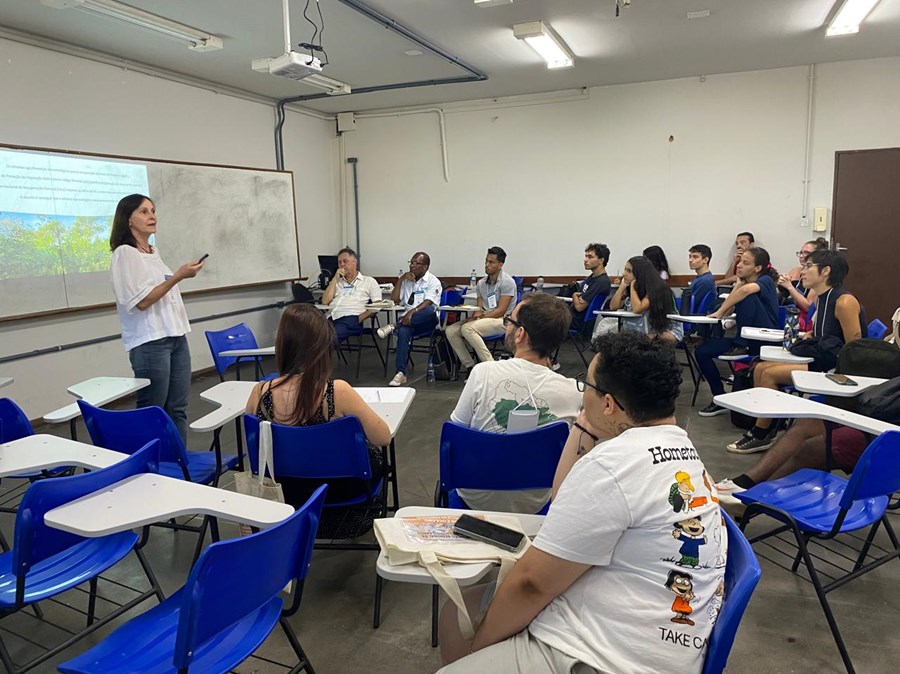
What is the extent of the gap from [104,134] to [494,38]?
333 centimetres

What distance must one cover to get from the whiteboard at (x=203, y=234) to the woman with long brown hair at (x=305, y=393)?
3387 millimetres

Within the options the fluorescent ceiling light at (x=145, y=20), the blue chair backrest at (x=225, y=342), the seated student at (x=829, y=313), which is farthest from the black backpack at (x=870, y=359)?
the fluorescent ceiling light at (x=145, y=20)

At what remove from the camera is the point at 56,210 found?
4.71m

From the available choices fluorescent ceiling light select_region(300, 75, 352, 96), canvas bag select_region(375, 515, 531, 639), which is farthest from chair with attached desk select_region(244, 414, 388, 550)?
fluorescent ceiling light select_region(300, 75, 352, 96)

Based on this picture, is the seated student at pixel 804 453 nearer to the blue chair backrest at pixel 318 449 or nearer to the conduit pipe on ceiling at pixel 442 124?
the blue chair backrest at pixel 318 449

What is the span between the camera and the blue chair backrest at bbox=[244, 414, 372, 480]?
82.2 inches

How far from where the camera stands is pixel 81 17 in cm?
427

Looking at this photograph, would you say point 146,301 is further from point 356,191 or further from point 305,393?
point 356,191

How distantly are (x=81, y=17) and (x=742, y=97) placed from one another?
6.10 m

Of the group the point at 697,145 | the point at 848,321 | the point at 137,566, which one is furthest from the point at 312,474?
the point at 697,145

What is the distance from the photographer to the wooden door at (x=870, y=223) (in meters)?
6.25

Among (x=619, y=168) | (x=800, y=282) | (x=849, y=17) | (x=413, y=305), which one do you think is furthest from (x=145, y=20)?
(x=800, y=282)

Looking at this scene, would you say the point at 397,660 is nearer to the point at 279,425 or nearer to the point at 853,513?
the point at 279,425

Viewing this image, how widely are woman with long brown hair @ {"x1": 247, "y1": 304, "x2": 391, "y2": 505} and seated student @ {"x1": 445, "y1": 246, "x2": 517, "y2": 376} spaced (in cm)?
337
